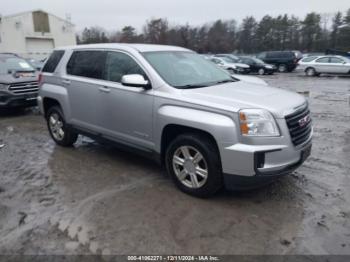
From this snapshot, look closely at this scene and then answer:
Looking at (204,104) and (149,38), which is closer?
(204,104)

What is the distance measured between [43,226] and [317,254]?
109 inches

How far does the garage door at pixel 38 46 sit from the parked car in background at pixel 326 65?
31985 millimetres

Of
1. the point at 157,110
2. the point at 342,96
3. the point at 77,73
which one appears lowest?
the point at 342,96

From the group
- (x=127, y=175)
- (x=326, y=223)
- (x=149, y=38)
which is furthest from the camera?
(x=149, y=38)

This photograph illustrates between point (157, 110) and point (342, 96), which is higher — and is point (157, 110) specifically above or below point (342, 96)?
above

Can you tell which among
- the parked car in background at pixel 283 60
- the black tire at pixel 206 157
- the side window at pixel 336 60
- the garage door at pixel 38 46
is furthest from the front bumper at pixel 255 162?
the garage door at pixel 38 46

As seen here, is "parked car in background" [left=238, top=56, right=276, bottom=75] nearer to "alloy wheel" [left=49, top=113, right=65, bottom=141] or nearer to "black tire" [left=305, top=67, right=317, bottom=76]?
"black tire" [left=305, top=67, right=317, bottom=76]

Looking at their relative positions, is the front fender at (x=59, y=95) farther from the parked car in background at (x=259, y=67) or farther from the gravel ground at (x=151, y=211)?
the parked car in background at (x=259, y=67)

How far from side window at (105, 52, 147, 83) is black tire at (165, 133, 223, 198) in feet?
3.75

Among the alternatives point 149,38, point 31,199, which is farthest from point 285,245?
point 149,38

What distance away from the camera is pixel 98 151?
19.2 feet

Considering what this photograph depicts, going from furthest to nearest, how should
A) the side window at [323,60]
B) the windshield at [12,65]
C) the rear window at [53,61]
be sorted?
the side window at [323,60], the windshield at [12,65], the rear window at [53,61]

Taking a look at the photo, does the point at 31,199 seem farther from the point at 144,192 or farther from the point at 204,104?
the point at 204,104

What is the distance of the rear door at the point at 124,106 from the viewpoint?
13.9 feet
